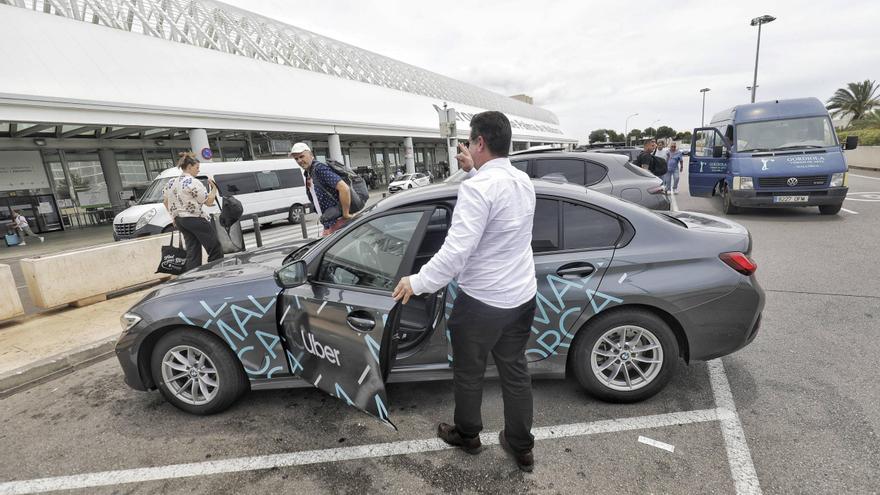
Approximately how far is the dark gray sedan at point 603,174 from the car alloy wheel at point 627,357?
386 cm

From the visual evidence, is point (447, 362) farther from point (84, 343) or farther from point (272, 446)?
point (84, 343)

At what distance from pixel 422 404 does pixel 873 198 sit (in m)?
13.7

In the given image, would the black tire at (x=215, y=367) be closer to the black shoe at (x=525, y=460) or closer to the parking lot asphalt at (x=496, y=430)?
the parking lot asphalt at (x=496, y=430)

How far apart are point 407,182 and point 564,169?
18.2 meters

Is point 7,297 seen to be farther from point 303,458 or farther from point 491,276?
point 491,276

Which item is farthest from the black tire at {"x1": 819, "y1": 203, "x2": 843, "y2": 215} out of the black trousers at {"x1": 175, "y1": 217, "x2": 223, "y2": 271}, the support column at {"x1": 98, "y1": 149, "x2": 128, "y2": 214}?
the support column at {"x1": 98, "y1": 149, "x2": 128, "y2": 214}

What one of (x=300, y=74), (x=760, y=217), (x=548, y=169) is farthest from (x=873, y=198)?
(x=300, y=74)

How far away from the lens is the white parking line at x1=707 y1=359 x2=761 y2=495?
2.02 m

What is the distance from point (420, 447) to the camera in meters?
2.44

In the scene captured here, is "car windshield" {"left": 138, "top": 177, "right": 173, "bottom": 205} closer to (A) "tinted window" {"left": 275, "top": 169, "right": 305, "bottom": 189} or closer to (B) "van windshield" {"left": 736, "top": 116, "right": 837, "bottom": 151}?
(A) "tinted window" {"left": 275, "top": 169, "right": 305, "bottom": 189}

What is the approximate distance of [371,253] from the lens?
9.12 ft

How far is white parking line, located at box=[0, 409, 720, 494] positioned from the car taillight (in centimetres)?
88

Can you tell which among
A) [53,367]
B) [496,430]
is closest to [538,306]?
[496,430]

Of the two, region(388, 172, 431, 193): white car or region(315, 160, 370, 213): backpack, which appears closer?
region(315, 160, 370, 213): backpack
